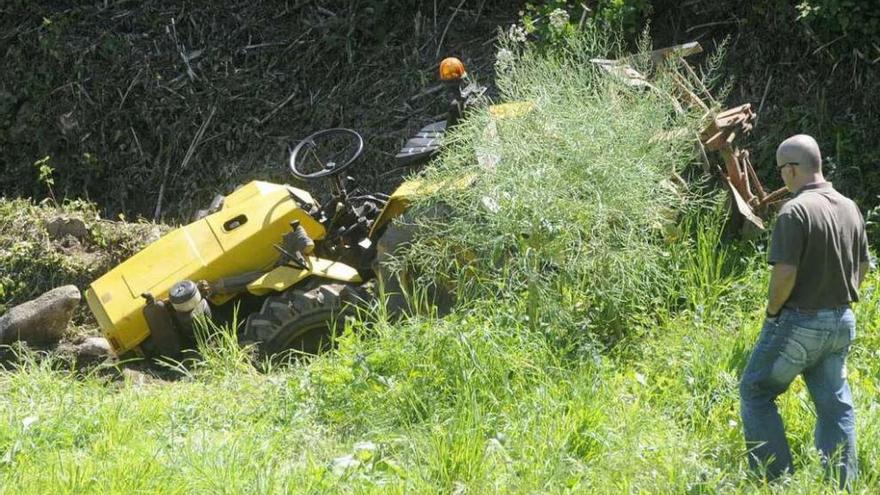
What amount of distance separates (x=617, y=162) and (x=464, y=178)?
0.85 meters

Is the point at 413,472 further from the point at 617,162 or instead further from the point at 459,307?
the point at 617,162

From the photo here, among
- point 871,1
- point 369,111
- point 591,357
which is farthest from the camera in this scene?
point 369,111

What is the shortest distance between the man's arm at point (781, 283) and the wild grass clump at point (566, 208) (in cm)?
142

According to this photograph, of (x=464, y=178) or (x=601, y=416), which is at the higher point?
(x=464, y=178)

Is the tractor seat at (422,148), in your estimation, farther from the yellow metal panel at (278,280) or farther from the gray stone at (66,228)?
the gray stone at (66,228)

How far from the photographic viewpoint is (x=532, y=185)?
21.1 feet

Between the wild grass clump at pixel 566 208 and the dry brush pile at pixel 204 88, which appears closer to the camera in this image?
the wild grass clump at pixel 566 208

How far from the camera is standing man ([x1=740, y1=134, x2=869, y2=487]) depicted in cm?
496

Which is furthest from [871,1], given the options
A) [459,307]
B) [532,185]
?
[459,307]

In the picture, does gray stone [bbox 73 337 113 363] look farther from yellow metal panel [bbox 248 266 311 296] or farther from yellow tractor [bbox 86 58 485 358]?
yellow metal panel [bbox 248 266 311 296]

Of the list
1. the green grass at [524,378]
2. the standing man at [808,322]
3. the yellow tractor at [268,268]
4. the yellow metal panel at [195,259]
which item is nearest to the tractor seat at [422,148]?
the yellow tractor at [268,268]

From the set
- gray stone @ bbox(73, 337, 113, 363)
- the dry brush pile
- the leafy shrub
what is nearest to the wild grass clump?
gray stone @ bbox(73, 337, 113, 363)

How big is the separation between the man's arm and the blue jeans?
3.8 inches

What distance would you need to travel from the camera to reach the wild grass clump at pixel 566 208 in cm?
637
